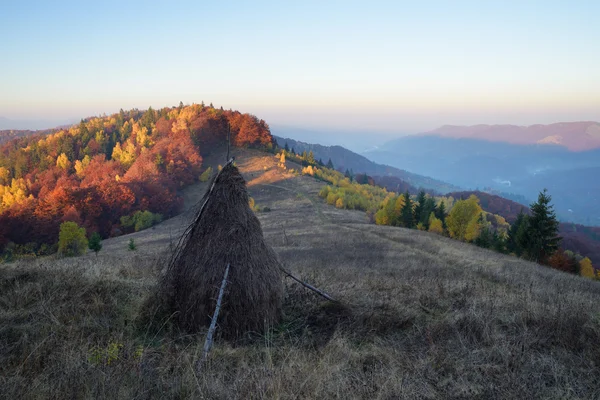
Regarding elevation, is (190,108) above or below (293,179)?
above

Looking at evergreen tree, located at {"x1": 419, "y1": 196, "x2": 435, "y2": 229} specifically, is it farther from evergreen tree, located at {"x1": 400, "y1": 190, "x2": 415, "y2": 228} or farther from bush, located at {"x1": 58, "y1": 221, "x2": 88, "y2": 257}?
bush, located at {"x1": 58, "y1": 221, "x2": 88, "y2": 257}

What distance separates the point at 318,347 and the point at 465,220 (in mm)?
47907

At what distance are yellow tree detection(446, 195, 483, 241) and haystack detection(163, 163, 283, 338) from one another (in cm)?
4572

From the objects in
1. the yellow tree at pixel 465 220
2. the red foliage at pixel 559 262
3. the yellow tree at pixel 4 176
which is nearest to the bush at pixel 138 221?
the yellow tree at pixel 465 220

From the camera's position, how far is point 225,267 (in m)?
6.07

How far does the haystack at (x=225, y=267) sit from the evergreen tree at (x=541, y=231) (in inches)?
1415

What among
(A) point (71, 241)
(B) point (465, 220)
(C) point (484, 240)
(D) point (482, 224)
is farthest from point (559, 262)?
(A) point (71, 241)

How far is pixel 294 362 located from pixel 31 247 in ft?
213

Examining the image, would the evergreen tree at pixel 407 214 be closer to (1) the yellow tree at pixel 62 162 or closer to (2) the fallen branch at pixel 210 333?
(2) the fallen branch at pixel 210 333

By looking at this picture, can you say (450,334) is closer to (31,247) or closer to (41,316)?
(41,316)

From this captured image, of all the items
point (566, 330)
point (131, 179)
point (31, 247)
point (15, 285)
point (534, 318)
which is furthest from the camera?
point (131, 179)

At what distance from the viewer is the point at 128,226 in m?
63.3

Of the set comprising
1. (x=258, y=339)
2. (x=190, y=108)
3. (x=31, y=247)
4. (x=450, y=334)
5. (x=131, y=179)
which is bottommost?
(x=31, y=247)

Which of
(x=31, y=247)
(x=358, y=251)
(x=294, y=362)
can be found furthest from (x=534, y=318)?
(x=31, y=247)
